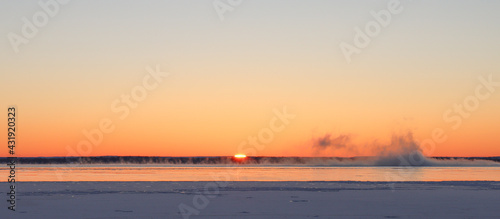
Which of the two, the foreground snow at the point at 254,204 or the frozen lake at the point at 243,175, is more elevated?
the frozen lake at the point at 243,175

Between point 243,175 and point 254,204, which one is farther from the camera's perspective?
point 243,175

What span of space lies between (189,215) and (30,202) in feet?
25.8

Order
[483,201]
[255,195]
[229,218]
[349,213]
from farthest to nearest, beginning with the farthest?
Result: [255,195], [483,201], [349,213], [229,218]

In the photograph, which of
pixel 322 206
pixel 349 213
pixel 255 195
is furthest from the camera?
pixel 255 195

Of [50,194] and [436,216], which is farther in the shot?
[50,194]

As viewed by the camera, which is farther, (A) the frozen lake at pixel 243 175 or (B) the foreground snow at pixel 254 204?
(A) the frozen lake at pixel 243 175

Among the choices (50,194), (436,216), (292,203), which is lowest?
(436,216)

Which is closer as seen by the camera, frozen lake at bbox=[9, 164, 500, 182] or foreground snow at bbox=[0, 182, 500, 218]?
foreground snow at bbox=[0, 182, 500, 218]

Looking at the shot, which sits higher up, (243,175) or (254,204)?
(243,175)

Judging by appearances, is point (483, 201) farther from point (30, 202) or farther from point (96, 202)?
point (30, 202)

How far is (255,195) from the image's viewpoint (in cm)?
2744

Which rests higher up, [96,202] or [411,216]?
[96,202]

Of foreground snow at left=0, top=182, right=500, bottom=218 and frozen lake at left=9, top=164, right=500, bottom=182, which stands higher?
frozen lake at left=9, top=164, right=500, bottom=182

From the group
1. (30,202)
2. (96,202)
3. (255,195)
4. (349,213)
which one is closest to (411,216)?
(349,213)
